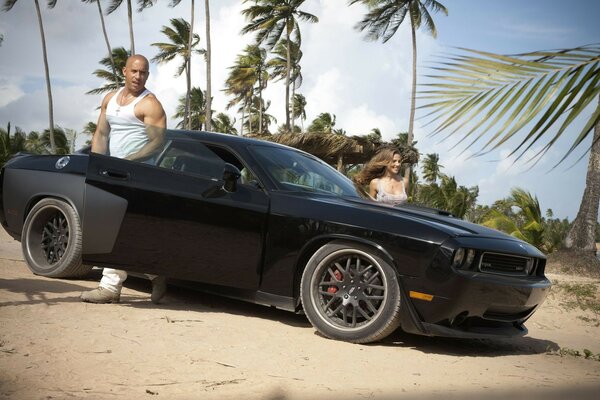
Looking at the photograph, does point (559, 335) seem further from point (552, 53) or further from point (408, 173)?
point (408, 173)

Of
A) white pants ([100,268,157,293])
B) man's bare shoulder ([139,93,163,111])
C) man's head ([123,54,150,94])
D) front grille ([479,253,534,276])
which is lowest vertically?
white pants ([100,268,157,293])

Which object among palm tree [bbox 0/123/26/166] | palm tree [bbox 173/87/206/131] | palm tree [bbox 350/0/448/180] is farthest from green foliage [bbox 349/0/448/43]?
palm tree [bbox 173/87/206/131]

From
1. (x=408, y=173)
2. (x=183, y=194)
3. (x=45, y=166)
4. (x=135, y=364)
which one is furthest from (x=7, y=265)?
(x=408, y=173)

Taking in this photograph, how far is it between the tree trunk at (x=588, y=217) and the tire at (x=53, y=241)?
12086 mm

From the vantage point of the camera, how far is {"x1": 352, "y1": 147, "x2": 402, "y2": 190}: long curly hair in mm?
7617

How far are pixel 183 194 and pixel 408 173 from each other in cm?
2720

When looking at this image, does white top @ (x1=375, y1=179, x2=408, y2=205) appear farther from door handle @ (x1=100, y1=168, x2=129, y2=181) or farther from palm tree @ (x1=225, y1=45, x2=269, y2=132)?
palm tree @ (x1=225, y1=45, x2=269, y2=132)

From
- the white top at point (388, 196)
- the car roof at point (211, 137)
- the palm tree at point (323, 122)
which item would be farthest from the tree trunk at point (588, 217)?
the palm tree at point (323, 122)

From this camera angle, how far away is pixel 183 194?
196 inches

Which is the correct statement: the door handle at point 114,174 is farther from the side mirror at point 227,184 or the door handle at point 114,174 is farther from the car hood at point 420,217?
the car hood at point 420,217

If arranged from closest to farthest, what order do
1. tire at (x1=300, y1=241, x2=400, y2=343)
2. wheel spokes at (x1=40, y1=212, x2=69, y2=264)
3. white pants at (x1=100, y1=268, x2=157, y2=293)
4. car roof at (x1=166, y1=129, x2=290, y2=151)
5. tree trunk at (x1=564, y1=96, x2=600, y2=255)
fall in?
1. tire at (x1=300, y1=241, x2=400, y2=343)
2. white pants at (x1=100, y1=268, x2=157, y2=293)
3. car roof at (x1=166, y1=129, x2=290, y2=151)
4. wheel spokes at (x1=40, y1=212, x2=69, y2=264)
5. tree trunk at (x1=564, y1=96, x2=600, y2=255)

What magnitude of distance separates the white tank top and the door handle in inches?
7.5

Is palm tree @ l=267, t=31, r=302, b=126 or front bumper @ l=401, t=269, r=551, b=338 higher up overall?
palm tree @ l=267, t=31, r=302, b=126

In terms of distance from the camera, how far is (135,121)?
16.9 ft
